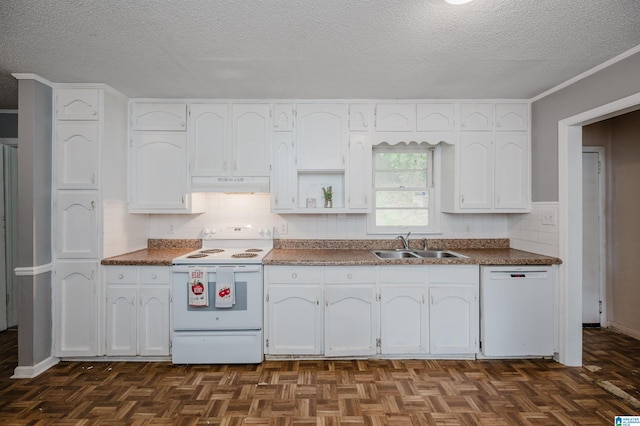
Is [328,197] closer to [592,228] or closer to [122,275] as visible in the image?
[122,275]

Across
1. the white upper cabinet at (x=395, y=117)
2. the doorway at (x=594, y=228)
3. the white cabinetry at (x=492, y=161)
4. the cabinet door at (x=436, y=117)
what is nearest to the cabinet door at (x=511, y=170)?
the white cabinetry at (x=492, y=161)

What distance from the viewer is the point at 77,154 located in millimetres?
2982

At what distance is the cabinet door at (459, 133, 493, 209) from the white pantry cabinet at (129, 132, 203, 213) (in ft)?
8.97

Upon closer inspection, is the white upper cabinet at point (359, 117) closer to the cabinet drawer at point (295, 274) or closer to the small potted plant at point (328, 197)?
the small potted plant at point (328, 197)

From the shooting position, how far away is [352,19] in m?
1.96

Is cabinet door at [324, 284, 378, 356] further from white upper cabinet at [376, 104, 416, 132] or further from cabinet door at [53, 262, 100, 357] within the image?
cabinet door at [53, 262, 100, 357]

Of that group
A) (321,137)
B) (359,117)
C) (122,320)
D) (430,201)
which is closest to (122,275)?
(122,320)

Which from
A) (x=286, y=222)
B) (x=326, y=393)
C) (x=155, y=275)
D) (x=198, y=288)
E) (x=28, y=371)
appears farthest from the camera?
(x=286, y=222)

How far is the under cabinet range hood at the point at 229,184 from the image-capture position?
3.38 metres

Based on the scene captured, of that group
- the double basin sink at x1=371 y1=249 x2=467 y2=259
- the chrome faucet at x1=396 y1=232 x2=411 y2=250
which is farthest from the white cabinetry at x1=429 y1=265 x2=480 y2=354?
the chrome faucet at x1=396 y1=232 x2=411 y2=250

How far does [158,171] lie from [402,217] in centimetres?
256

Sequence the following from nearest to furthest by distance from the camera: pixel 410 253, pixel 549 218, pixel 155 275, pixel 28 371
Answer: pixel 28 371
pixel 155 275
pixel 549 218
pixel 410 253

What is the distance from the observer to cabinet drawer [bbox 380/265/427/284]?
303cm

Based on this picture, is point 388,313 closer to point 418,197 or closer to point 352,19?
point 418,197
